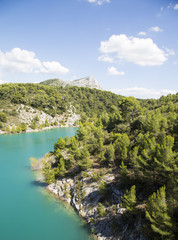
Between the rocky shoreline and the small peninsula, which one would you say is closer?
the small peninsula

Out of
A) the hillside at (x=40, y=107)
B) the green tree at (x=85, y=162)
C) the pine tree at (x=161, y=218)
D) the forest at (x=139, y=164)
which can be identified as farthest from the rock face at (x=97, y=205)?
the hillside at (x=40, y=107)

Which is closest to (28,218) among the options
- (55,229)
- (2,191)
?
(55,229)

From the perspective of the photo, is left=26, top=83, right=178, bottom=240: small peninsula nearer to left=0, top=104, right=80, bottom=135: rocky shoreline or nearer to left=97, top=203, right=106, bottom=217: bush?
left=97, top=203, right=106, bottom=217: bush

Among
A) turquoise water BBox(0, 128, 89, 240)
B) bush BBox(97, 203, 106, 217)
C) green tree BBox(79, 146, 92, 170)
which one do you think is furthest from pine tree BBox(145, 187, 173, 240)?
green tree BBox(79, 146, 92, 170)

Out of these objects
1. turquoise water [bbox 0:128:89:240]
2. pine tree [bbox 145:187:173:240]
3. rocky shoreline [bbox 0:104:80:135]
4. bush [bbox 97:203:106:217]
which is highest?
rocky shoreline [bbox 0:104:80:135]

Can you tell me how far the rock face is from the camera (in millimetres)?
19328

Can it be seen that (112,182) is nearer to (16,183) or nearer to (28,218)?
(28,218)

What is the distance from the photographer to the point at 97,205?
81.0ft

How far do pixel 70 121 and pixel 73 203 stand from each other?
102m

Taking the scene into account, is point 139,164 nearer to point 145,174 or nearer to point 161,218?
point 145,174

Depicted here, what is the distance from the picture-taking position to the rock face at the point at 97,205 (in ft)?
63.4

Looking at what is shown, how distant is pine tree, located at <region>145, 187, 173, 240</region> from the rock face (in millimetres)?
3459

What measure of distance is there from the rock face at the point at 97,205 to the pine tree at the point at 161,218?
3459 millimetres

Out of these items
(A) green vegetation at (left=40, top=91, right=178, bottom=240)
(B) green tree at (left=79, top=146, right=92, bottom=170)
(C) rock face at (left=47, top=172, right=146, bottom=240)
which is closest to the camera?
(A) green vegetation at (left=40, top=91, right=178, bottom=240)
